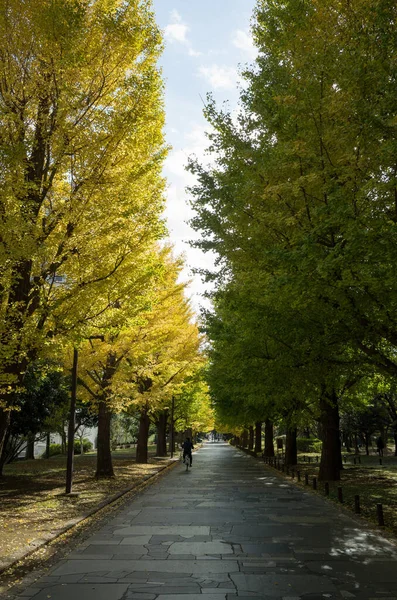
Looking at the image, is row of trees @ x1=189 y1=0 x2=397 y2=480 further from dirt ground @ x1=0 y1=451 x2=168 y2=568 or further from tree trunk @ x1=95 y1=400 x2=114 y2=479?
tree trunk @ x1=95 y1=400 x2=114 y2=479

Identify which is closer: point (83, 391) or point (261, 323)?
point (261, 323)

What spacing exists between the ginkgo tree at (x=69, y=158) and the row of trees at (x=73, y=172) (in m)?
0.03

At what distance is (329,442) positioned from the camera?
19281 mm

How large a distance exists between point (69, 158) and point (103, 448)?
12.6 meters

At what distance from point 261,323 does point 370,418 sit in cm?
3417

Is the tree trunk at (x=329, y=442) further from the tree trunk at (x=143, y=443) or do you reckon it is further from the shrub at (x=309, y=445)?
the shrub at (x=309, y=445)

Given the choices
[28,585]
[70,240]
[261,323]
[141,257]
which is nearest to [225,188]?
[141,257]

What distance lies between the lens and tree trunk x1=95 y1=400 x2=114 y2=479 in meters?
19.1

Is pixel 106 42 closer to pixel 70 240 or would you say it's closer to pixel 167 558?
pixel 70 240

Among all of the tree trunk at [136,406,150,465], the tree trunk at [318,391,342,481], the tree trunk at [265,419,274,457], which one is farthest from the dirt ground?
the tree trunk at [265,419,274,457]

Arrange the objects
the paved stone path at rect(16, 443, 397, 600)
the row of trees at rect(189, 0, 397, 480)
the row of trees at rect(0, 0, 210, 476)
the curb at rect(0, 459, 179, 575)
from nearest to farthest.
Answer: the paved stone path at rect(16, 443, 397, 600)
the curb at rect(0, 459, 179, 575)
the row of trees at rect(189, 0, 397, 480)
the row of trees at rect(0, 0, 210, 476)

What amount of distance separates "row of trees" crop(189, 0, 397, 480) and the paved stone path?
12.9ft

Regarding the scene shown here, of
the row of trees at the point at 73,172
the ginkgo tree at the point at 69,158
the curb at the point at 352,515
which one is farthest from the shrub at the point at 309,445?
the ginkgo tree at the point at 69,158

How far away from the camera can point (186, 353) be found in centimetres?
2831
